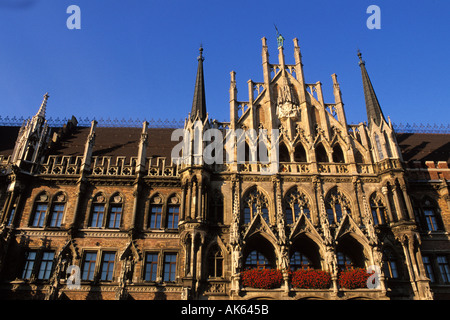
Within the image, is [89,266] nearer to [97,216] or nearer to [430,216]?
[97,216]

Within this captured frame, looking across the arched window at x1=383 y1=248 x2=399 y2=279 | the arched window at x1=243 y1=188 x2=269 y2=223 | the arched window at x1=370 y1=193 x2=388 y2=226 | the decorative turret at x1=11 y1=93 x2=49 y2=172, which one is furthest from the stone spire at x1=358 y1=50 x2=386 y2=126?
the decorative turret at x1=11 y1=93 x2=49 y2=172

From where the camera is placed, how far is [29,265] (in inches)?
850

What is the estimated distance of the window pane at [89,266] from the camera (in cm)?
2139

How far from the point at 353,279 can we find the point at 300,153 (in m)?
9.23

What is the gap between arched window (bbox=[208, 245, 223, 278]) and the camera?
21016 millimetres

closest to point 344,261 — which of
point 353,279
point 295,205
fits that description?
point 353,279

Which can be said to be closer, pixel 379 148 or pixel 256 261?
pixel 256 261

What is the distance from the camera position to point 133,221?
2248 cm

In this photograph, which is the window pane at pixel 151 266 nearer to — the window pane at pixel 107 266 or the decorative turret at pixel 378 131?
the window pane at pixel 107 266

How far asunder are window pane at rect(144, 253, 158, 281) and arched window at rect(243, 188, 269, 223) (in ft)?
18.5

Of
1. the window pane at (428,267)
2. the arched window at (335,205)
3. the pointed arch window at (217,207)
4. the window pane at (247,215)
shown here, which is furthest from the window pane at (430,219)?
the pointed arch window at (217,207)

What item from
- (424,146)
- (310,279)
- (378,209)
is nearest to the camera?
(310,279)

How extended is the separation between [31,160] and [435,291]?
25496 mm

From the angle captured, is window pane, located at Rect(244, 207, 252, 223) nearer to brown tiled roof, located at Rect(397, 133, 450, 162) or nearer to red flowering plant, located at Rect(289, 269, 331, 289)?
red flowering plant, located at Rect(289, 269, 331, 289)
